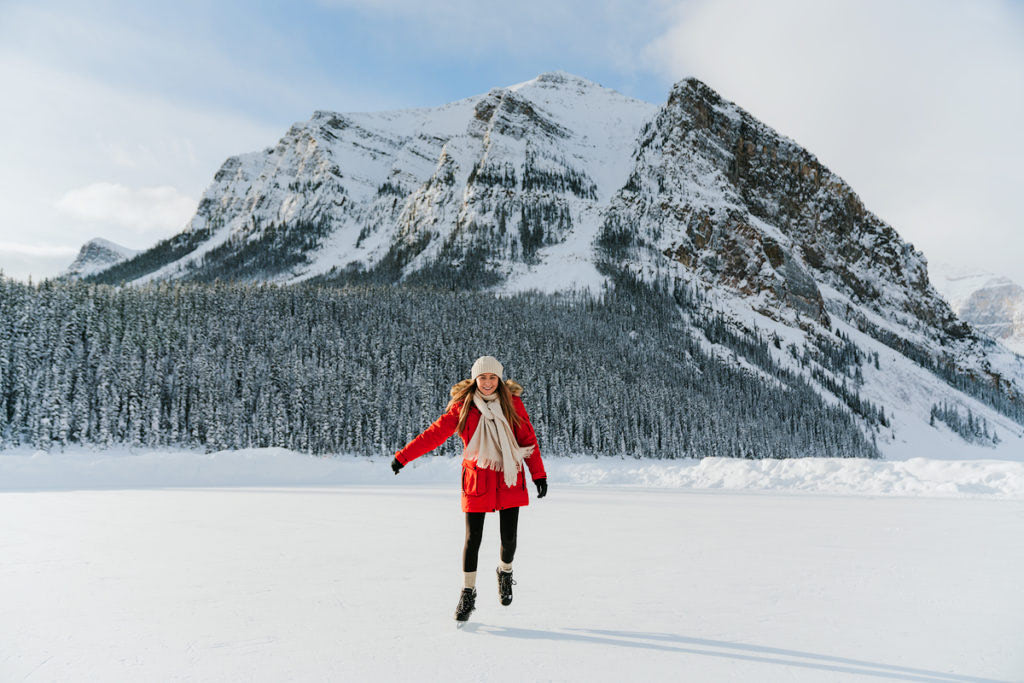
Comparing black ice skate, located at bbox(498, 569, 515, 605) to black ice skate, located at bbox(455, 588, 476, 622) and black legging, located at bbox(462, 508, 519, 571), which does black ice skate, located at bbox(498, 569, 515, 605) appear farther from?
black ice skate, located at bbox(455, 588, 476, 622)

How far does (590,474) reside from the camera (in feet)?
89.9

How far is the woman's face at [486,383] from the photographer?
19.2 ft

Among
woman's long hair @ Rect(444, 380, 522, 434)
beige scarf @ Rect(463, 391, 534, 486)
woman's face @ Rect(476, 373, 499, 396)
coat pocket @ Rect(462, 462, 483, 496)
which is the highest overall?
woman's face @ Rect(476, 373, 499, 396)

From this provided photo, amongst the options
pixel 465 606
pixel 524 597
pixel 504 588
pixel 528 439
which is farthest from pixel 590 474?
pixel 465 606

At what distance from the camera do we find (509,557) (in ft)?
18.2

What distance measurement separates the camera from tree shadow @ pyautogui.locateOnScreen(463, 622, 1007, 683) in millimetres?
3959

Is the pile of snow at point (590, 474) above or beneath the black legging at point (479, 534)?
beneath

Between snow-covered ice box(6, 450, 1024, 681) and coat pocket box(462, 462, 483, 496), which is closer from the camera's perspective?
snow-covered ice box(6, 450, 1024, 681)

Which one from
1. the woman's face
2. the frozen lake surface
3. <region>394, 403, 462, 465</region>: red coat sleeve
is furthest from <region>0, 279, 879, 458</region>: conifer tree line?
the woman's face

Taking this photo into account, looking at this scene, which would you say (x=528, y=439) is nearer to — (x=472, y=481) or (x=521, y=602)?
(x=472, y=481)

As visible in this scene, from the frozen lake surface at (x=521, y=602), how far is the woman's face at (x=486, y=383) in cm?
224

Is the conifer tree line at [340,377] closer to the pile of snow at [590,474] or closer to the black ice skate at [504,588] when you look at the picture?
the pile of snow at [590,474]

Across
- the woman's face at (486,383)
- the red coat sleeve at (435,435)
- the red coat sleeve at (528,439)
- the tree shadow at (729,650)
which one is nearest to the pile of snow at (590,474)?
the tree shadow at (729,650)

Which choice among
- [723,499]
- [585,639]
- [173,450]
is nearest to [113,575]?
[585,639]
